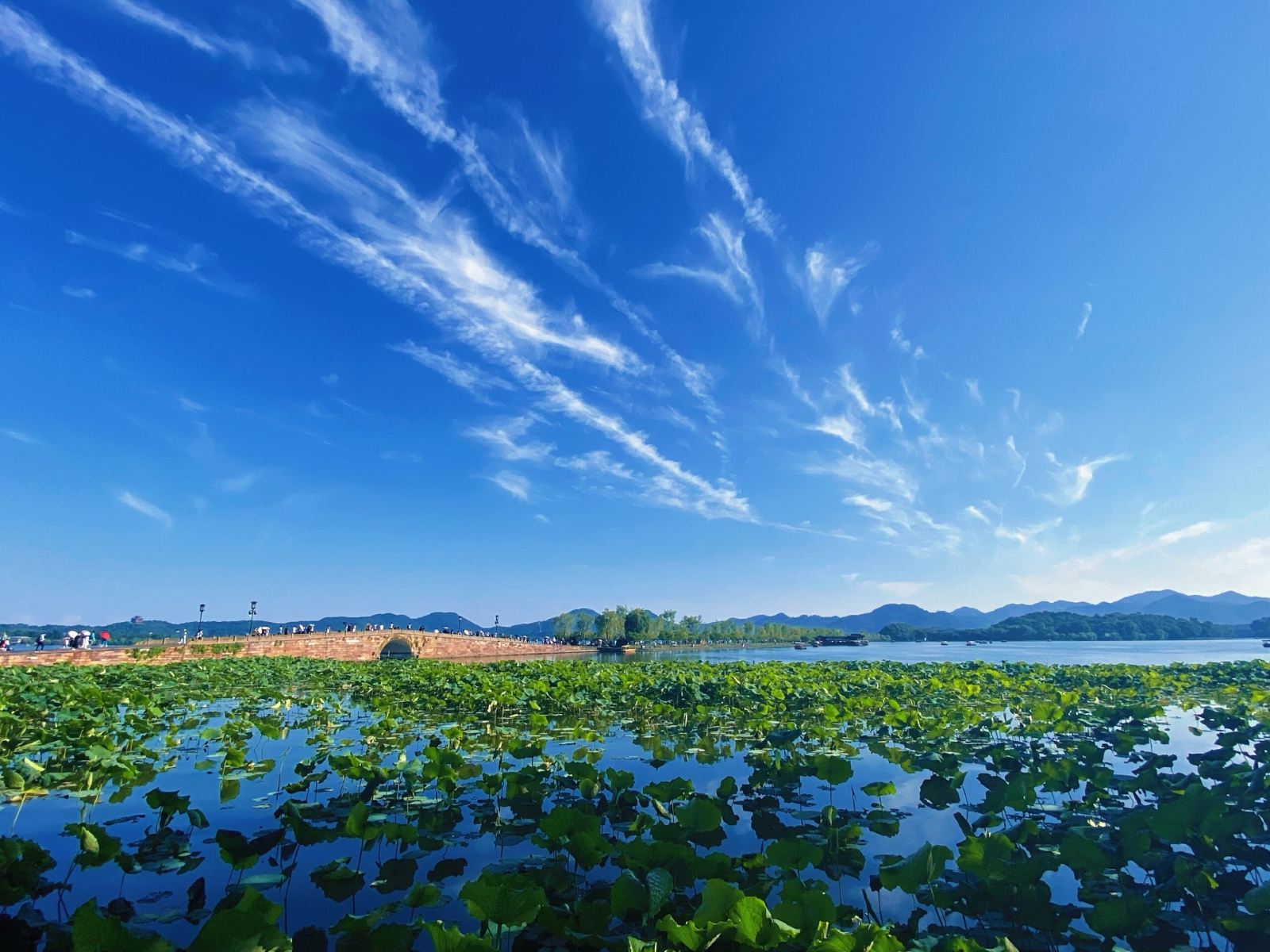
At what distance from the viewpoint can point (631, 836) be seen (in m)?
5.99

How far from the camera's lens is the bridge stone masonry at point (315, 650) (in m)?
Answer: 30.2

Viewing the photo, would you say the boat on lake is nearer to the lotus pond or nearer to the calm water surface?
the calm water surface

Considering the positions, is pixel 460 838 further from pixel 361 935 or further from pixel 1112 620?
pixel 1112 620

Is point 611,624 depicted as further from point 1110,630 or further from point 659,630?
point 1110,630

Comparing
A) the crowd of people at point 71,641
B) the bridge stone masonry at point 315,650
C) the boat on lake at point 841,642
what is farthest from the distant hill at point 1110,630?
the crowd of people at point 71,641

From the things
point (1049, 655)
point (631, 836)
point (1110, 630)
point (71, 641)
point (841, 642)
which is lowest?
point (841, 642)

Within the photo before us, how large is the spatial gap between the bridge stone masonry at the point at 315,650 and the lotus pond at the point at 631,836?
20877 millimetres

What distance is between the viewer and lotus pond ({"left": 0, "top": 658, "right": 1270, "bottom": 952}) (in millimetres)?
3662

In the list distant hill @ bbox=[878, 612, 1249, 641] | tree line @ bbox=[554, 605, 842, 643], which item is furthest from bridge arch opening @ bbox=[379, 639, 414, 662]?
distant hill @ bbox=[878, 612, 1249, 641]

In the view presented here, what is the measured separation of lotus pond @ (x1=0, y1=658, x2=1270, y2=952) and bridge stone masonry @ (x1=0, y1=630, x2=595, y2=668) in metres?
20.9

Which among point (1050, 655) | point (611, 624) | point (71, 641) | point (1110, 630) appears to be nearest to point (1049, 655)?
point (1050, 655)

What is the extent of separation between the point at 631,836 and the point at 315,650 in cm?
4907

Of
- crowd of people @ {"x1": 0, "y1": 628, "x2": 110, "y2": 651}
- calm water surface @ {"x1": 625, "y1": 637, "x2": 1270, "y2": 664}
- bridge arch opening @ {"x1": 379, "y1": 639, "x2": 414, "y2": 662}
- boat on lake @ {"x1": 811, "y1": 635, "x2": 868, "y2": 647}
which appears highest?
crowd of people @ {"x1": 0, "y1": 628, "x2": 110, "y2": 651}


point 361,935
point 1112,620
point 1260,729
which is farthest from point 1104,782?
point 1112,620
